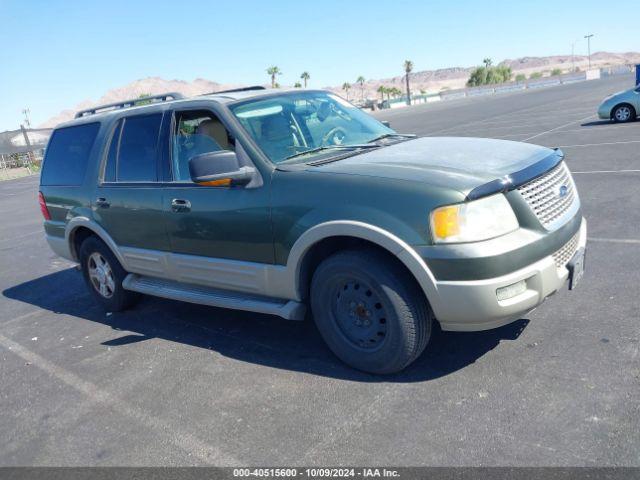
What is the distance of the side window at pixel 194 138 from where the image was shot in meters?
4.58

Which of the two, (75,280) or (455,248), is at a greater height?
(455,248)

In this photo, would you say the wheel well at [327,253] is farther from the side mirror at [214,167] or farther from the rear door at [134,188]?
the rear door at [134,188]

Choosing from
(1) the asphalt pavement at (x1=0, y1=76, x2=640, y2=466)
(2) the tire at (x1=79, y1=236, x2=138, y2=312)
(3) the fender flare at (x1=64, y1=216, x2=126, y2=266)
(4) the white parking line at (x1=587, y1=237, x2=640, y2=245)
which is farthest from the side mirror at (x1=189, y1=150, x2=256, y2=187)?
(4) the white parking line at (x1=587, y1=237, x2=640, y2=245)

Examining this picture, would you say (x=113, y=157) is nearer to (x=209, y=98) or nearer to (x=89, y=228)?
(x=89, y=228)

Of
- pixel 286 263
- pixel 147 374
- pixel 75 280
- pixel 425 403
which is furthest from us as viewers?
pixel 75 280

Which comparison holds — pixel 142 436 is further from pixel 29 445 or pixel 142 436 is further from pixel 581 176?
pixel 581 176

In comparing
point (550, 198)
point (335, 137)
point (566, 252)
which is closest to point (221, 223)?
point (335, 137)

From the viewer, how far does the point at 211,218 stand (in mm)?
4430

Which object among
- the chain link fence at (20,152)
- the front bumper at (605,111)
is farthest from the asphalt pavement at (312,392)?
the chain link fence at (20,152)

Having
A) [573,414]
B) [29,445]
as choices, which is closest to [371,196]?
[573,414]

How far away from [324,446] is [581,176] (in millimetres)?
8360

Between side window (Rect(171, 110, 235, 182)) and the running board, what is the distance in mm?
928

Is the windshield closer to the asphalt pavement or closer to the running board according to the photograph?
the running board

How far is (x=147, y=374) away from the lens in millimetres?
4398
